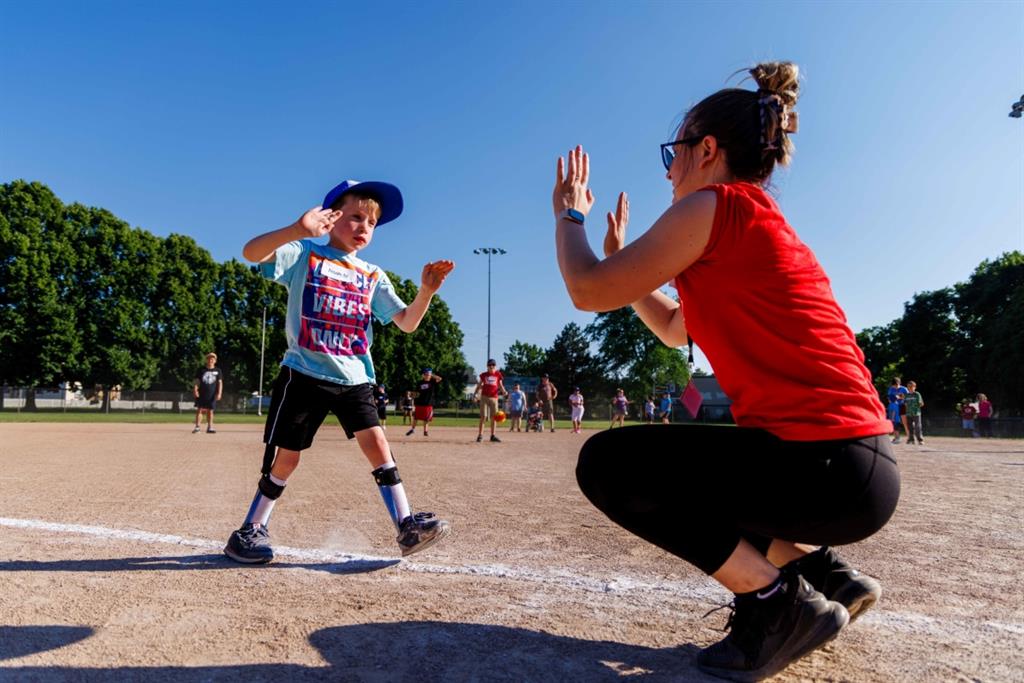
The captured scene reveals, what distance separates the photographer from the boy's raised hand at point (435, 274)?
3.92m

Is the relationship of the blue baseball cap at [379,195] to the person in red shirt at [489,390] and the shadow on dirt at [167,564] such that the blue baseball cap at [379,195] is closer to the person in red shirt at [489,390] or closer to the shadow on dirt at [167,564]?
the shadow on dirt at [167,564]

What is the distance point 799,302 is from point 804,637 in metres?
0.95

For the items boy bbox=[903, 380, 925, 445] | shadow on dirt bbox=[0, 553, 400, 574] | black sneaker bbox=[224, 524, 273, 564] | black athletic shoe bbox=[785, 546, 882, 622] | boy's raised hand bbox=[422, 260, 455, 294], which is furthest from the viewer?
boy bbox=[903, 380, 925, 445]

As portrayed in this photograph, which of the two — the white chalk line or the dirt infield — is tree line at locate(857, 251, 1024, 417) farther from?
the white chalk line

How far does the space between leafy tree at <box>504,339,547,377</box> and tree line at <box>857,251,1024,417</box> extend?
53663mm

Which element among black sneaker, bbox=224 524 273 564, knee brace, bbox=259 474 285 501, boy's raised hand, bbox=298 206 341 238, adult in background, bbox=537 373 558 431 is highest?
boy's raised hand, bbox=298 206 341 238

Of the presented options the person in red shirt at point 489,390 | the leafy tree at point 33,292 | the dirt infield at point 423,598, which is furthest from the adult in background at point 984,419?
the leafy tree at point 33,292

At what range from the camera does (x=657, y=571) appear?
11.0 ft

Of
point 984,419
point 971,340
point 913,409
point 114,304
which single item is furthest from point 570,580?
point 971,340

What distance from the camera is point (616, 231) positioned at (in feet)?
8.95

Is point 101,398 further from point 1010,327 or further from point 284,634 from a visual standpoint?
point 1010,327

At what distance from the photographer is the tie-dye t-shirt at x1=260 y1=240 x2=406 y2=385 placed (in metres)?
3.71

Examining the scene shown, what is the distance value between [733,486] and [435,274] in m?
2.39

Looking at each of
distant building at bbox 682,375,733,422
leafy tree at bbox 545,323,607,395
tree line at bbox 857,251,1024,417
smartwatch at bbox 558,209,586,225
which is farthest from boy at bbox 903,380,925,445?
leafy tree at bbox 545,323,607,395
